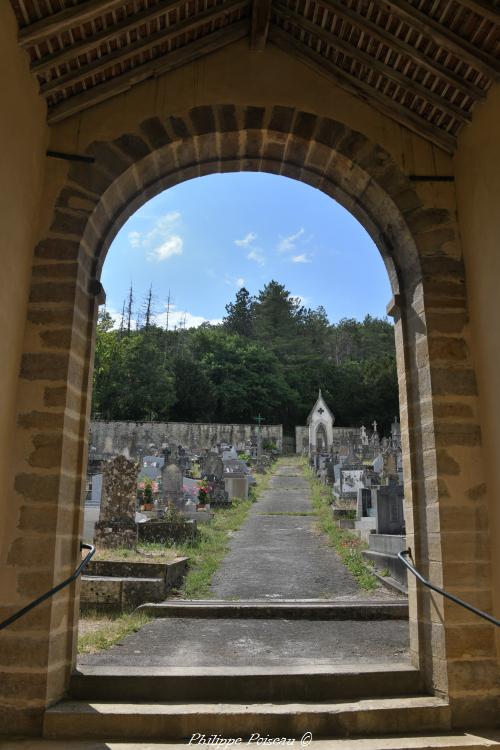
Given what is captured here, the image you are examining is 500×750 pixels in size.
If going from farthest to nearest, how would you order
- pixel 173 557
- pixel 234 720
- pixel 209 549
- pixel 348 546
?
pixel 348 546, pixel 209 549, pixel 173 557, pixel 234 720

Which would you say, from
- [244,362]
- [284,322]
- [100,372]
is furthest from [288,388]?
[100,372]

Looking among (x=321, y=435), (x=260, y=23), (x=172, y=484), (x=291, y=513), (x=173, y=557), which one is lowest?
(x=173, y=557)

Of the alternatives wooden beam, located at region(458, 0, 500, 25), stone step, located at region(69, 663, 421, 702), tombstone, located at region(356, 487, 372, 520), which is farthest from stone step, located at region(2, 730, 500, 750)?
tombstone, located at region(356, 487, 372, 520)

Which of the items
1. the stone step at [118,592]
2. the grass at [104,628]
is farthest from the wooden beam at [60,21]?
the stone step at [118,592]

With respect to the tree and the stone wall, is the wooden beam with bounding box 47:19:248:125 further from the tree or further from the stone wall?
the tree

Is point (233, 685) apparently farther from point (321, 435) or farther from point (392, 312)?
point (321, 435)

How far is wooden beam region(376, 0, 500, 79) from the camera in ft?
12.2

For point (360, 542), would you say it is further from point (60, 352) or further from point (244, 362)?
point (244, 362)

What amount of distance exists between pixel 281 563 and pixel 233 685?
5.02 metres

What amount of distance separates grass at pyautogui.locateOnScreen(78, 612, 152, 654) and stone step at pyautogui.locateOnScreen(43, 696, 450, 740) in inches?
52.5

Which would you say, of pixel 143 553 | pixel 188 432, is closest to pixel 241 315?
pixel 188 432

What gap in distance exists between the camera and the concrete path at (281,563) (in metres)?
6.96

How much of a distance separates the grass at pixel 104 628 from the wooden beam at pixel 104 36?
15.3 feet

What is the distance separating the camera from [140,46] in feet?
13.5
